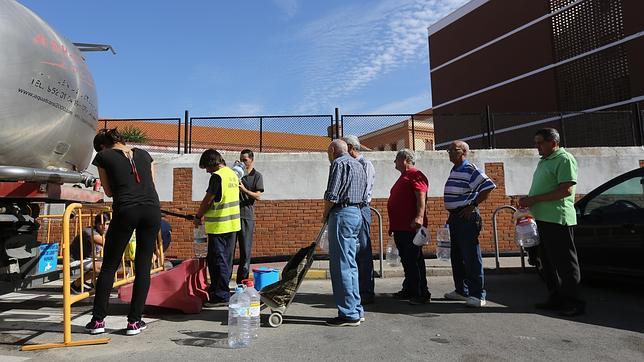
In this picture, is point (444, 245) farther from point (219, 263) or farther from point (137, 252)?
point (137, 252)

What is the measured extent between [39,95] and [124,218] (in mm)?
1525

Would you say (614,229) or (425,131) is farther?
(425,131)

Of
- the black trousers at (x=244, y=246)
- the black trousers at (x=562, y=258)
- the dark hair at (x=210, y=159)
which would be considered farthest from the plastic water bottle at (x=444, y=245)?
the dark hair at (x=210, y=159)

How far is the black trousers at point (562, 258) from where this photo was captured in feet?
14.8

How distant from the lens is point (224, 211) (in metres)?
5.15

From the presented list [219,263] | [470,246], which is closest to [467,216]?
[470,246]

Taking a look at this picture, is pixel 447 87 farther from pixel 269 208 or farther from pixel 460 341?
pixel 460 341

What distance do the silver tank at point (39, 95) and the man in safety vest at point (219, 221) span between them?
1442 mm

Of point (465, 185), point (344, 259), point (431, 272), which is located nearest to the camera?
point (344, 259)

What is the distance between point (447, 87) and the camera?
135 feet

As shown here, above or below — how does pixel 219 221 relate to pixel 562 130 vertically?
below

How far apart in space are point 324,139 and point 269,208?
2.46 m

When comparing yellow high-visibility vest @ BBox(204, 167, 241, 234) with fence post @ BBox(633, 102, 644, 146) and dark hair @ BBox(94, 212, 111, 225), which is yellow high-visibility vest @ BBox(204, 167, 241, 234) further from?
fence post @ BBox(633, 102, 644, 146)

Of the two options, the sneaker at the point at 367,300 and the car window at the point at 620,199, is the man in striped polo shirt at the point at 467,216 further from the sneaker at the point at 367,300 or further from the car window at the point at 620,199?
the car window at the point at 620,199
